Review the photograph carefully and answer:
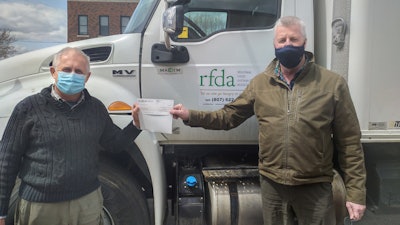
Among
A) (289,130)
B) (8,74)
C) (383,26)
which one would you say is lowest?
(289,130)

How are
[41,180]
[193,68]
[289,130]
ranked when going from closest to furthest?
1. [41,180]
2. [289,130]
3. [193,68]

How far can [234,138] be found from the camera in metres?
3.24

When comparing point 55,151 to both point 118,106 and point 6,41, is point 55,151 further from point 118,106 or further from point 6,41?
point 6,41

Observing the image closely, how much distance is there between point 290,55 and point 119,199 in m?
1.61

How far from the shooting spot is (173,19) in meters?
2.73

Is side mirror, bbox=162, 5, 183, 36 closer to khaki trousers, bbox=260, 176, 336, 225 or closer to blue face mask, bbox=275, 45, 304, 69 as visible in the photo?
blue face mask, bbox=275, 45, 304, 69

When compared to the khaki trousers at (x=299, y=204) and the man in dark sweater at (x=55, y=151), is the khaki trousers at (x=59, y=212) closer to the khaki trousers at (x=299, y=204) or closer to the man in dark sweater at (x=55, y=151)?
the man in dark sweater at (x=55, y=151)

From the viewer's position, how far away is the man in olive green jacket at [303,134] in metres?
2.35

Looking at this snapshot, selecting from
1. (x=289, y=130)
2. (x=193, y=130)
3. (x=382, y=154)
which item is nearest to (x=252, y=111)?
(x=289, y=130)

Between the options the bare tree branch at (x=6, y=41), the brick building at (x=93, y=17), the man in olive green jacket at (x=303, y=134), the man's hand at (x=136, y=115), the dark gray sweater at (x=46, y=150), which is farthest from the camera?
the brick building at (x=93, y=17)

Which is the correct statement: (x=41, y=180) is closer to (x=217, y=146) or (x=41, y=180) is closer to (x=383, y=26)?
(x=217, y=146)

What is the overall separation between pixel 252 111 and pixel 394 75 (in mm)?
1025

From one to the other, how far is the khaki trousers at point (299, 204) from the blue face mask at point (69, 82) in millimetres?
1254

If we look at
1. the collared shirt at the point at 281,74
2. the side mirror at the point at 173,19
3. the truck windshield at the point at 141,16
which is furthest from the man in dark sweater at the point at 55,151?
the collared shirt at the point at 281,74
